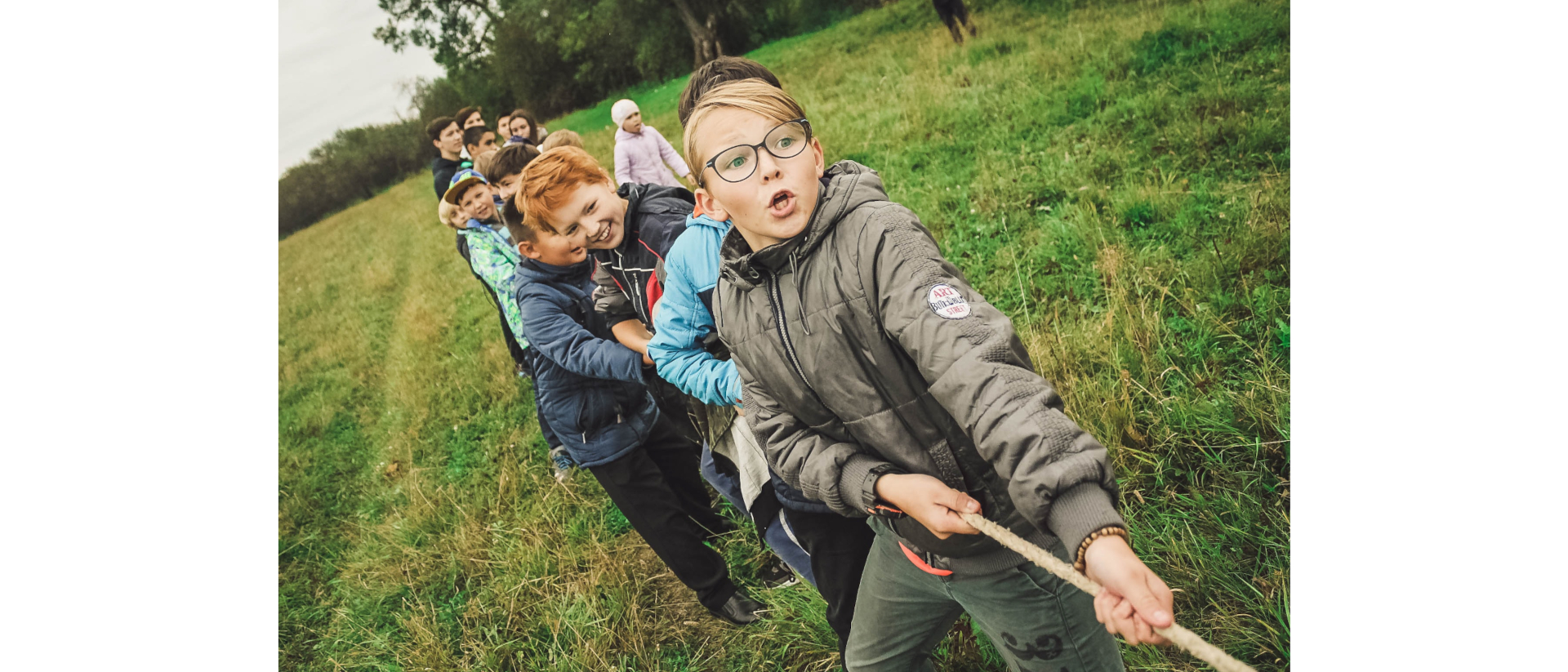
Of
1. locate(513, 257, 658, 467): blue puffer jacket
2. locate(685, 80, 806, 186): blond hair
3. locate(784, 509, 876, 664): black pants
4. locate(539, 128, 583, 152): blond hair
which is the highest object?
locate(539, 128, 583, 152): blond hair

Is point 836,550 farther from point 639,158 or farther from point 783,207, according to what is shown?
point 639,158

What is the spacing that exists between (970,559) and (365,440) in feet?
21.8

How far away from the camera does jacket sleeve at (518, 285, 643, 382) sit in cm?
260

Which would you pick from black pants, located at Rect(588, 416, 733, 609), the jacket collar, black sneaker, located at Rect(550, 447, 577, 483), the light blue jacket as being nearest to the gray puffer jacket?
the light blue jacket

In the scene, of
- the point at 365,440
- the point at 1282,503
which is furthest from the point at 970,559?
the point at 365,440

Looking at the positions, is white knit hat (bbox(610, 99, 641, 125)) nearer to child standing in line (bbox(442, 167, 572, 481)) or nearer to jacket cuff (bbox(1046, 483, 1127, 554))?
child standing in line (bbox(442, 167, 572, 481))

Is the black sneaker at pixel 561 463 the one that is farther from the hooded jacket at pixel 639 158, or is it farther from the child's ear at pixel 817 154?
the child's ear at pixel 817 154

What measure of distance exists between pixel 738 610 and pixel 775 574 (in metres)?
0.22

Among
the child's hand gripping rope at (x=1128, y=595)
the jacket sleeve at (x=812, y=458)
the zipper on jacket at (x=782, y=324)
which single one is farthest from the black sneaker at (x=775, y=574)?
the child's hand gripping rope at (x=1128, y=595)

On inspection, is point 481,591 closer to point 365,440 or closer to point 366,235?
point 365,440

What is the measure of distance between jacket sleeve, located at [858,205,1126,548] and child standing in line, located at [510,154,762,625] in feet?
4.79

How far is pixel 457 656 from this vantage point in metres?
3.08

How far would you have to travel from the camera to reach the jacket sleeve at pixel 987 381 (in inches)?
34.0

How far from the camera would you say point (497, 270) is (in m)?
3.55
